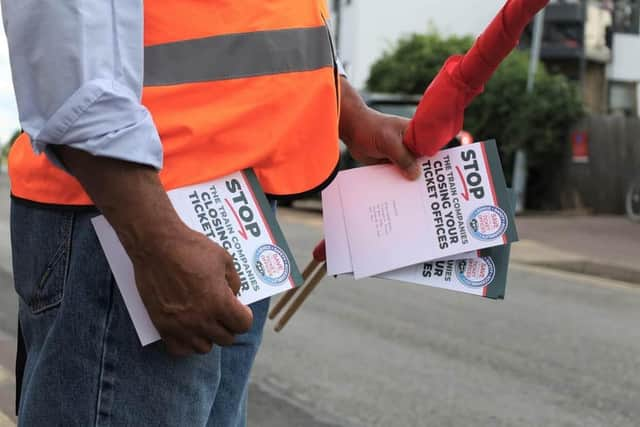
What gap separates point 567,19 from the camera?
27.7 metres

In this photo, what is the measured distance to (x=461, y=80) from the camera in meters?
1.56

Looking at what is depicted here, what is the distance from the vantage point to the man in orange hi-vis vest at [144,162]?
1.21 m

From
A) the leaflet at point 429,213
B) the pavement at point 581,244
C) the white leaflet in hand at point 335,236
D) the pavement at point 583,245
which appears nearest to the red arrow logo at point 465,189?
the leaflet at point 429,213

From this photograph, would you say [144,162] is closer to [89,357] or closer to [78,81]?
[78,81]

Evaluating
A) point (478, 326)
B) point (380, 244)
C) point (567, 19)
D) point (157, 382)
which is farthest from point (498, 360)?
point (567, 19)

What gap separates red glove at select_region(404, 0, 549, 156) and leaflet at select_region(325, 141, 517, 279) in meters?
0.05

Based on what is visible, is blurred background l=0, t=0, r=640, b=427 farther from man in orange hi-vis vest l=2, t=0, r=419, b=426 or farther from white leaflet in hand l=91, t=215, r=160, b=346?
white leaflet in hand l=91, t=215, r=160, b=346

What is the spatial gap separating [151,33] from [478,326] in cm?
497

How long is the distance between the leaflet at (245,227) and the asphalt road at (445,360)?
2.49m

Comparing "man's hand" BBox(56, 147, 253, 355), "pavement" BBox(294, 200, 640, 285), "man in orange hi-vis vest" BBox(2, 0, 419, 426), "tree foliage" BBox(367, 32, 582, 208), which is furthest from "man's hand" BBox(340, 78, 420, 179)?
"tree foliage" BBox(367, 32, 582, 208)

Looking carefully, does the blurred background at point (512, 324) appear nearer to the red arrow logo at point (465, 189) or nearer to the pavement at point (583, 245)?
the pavement at point (583, 245)

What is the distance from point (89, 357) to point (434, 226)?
0.60 metres

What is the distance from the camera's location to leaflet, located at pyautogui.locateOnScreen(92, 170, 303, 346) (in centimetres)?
138

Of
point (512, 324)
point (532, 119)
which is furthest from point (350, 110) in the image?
point (532, 119)
